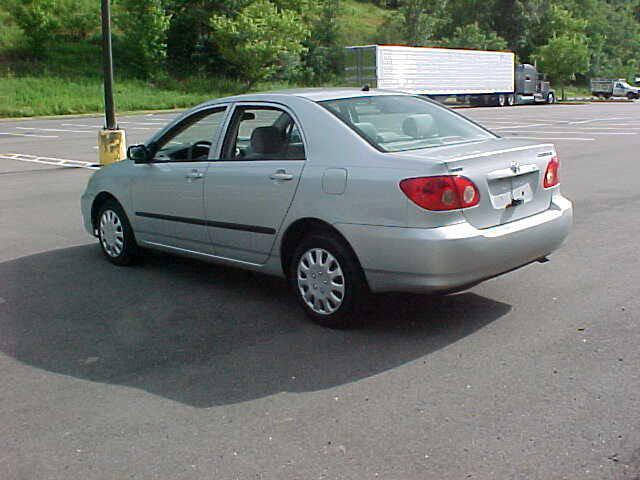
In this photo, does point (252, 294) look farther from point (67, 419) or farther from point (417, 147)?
point (67, 419)

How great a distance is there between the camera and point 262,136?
20.2 ft

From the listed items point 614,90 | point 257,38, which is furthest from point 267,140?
point 614,90

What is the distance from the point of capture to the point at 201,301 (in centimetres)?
643

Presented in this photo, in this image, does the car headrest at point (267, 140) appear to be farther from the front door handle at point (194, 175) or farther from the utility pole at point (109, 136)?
the utility pole at point (109, 136)

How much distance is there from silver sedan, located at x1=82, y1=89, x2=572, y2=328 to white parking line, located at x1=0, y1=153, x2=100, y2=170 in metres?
9.93

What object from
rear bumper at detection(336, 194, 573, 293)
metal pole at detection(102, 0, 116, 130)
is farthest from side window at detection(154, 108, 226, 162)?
metal pole at detection(102, 0, 116, 130)

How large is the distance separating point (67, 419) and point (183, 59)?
56919 mm

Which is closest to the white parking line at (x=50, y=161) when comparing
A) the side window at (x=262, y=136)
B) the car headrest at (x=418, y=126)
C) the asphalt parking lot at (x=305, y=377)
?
the asphalt parking lot at (x=305, y=377)

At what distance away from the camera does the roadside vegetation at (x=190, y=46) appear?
1859 inches

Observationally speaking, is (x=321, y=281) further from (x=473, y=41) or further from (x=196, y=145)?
(x=473, y=41)

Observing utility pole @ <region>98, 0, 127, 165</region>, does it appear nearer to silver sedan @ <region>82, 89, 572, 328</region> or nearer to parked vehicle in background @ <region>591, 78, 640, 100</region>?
silver sedan @ <region>82, 89, 572, 328</region>

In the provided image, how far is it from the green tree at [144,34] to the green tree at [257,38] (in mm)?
3580

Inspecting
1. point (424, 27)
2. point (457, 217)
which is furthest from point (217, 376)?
point (424, 27)

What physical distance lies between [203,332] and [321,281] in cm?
86
